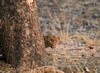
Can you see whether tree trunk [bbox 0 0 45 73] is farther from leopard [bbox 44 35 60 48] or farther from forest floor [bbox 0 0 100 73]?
leopard [bbox 44 35 60 48]

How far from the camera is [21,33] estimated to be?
4.12 meters

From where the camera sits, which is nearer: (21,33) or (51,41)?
(21,33)

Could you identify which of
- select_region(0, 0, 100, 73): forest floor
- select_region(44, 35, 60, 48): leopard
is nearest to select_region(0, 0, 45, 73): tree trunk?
select_region(0, 0, 100, 73): forest floor

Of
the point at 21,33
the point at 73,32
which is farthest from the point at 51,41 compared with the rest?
the point at 73,32

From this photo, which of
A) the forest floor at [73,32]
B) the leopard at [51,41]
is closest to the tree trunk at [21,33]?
the forest floor at [73,32]

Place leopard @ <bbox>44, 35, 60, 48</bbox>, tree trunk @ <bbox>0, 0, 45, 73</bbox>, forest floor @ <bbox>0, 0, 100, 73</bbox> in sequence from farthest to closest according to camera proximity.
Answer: leopard @ <bbox>44, 35, 60, 48</bbox>, forest floor @ <bbox>0, 0, 100, 73</bbox>, tree trunk @ <bbox>0, 0, 45, 73</bbox>

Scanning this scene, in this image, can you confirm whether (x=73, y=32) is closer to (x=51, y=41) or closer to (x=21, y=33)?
(x=51, y=41)

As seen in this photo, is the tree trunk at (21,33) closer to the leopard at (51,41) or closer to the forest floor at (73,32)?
the forest floor at (73,32)

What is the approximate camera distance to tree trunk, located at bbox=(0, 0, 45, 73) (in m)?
4.07

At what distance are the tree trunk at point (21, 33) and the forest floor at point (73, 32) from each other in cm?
15

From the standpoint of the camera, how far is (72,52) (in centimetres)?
494

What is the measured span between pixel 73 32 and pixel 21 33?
→ 228 centimetres

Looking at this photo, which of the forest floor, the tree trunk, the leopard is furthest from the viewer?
the leopard

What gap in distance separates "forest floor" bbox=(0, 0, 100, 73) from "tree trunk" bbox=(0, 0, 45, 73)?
0.15 metres
